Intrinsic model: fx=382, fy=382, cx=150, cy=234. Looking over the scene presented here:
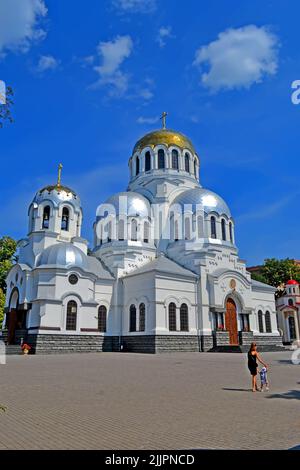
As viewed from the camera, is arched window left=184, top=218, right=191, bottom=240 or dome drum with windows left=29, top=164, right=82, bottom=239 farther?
arched window left=184, top=218, right=191, bottom=240

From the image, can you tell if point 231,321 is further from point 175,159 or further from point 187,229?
point 175,159

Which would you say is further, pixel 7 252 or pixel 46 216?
pixel 7 252

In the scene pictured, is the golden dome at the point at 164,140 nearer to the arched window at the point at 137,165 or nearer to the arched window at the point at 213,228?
the arched window at the point at 137,165

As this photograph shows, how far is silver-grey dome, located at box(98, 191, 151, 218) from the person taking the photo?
34938mm

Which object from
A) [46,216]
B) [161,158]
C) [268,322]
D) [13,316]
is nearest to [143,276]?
[46,216]

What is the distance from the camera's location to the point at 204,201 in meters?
35.2

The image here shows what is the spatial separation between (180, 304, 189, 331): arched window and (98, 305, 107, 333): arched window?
610 centimetres

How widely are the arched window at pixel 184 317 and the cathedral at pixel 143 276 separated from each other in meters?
0.08

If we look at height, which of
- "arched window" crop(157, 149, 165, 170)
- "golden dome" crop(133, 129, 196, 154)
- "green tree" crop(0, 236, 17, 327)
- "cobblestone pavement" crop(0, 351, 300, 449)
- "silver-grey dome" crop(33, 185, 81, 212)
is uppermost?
"golden dome" crop(133, 129, 196, 154)

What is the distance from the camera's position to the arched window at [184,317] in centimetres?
2909

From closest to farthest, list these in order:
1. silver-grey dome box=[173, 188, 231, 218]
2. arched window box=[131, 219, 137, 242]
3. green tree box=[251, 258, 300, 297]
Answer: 1. arched window box=[131, 219, 137, 242]
2. silver-grey dome box=[173, 188, 231, 218]
3. green tree box=[251, 258, 300, 297]

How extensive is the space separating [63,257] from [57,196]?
6322mm

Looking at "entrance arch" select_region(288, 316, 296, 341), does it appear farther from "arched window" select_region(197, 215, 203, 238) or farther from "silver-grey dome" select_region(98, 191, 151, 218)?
"silver-grey dome" select_region(98, 191, 151, 218)

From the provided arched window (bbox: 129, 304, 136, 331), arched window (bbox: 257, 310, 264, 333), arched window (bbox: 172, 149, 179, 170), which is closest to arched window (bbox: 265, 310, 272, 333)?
arched window (bbox: 257, 310, 264, 333)
